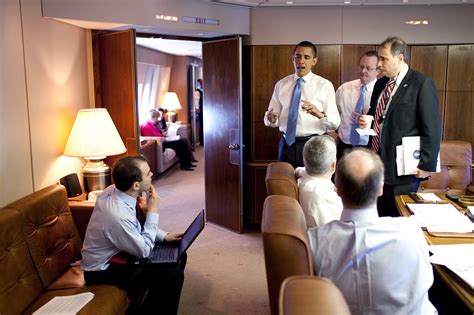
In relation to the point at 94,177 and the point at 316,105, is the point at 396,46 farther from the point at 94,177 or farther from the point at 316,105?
the point at 94,177

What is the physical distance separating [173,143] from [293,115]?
16.5ft

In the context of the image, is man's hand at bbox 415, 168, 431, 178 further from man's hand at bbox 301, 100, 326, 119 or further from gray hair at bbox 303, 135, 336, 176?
man's hand at bbox 301, 100, 326, 119

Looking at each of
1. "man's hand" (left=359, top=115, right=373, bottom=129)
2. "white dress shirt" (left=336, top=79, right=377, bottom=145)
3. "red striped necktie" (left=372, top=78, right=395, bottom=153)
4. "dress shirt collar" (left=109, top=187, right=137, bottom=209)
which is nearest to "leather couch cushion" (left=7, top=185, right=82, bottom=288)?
"dress shirt collar" (left=109, top=187, right=137, bottom=209)

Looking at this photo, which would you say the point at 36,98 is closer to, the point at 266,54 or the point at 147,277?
the point at 147,277

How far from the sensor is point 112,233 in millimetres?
2547

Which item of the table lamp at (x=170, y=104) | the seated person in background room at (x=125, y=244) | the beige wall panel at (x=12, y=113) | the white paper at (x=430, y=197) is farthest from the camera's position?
the table lamp at (x=170, y=104)

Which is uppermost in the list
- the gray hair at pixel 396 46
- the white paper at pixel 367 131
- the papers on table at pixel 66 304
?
the gray hair at pixel 396 46

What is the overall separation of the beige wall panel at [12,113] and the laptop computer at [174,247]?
1.06 metres

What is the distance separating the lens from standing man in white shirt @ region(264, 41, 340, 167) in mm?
3959

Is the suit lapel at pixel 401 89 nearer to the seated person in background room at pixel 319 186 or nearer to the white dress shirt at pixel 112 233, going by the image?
the seated person in background room at pixel 319 186

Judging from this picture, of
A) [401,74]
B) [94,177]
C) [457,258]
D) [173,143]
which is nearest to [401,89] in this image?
[401,74]

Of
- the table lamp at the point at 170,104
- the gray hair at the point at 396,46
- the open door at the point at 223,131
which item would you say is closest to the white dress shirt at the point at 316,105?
the open door at the point at 223,131

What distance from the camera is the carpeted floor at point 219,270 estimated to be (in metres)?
3.33

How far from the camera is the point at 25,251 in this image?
8.19 ft
